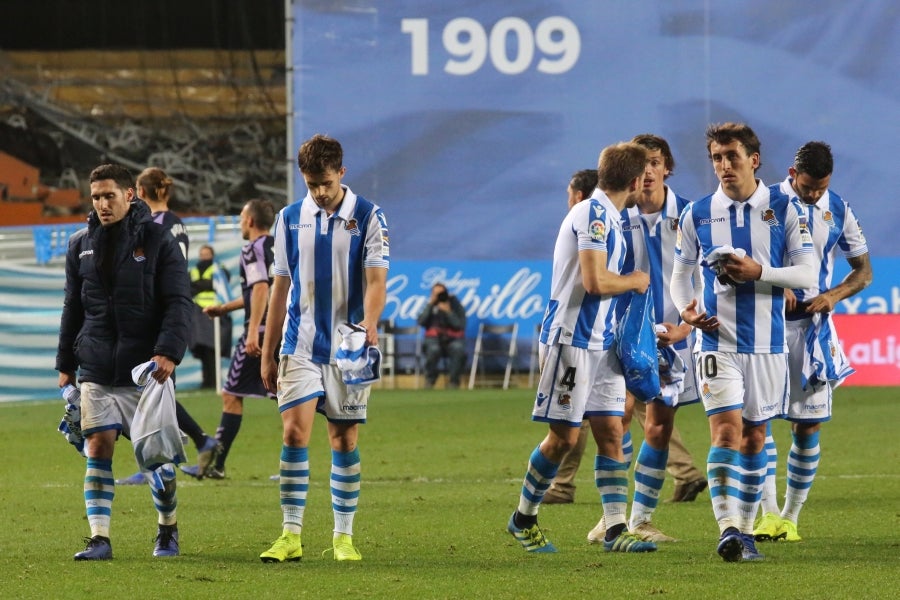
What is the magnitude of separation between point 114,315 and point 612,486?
2.50 metres

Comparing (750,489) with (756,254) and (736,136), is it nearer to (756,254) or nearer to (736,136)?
(756,254)

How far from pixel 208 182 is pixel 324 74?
9.68m

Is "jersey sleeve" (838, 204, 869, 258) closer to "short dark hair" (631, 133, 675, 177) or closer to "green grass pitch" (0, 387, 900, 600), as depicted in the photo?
"short dark hair" (631, 133, 675, 177)

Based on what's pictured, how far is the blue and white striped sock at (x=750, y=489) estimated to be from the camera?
7.57 metres

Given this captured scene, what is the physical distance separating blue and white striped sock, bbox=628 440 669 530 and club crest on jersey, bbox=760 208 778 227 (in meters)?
1.36

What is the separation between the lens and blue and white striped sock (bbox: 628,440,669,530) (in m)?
8.14

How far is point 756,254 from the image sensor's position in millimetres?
7461

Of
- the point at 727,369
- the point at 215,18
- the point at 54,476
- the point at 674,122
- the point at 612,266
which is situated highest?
the point at 215,18

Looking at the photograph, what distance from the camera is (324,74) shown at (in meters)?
22.7

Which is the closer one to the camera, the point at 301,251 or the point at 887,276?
the point at 301,251

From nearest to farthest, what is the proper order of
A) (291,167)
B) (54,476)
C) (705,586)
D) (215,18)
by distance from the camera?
1. (705,586)
2. (54,476)
3. (291,167)
4. (215,18)

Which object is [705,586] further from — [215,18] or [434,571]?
[215,18]

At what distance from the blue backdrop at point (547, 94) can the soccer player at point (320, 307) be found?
1534cm

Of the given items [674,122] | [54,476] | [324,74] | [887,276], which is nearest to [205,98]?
[324,74]
